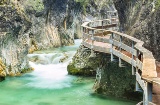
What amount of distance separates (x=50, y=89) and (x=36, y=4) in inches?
832

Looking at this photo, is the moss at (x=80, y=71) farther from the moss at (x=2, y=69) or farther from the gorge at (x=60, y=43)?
the moss at (x=2, y=69)

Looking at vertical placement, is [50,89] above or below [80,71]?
below

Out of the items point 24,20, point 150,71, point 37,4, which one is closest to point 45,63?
point 24,20

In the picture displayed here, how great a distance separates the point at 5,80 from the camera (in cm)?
2653

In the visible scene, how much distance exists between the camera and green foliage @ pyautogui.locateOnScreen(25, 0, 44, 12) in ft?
133

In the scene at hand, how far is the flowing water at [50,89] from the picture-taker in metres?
19.4

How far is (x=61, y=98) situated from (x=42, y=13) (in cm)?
2588

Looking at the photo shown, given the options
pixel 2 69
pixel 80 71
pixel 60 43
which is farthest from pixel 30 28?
pixel 60 43

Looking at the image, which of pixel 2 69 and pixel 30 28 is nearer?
pixel 2 69

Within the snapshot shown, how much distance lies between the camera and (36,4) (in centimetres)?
4194

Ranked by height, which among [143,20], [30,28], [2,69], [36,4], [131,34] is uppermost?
[36,4]

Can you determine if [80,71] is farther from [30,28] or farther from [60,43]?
[60,43]

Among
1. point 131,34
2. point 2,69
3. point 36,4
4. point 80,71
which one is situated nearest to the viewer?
point 131,34

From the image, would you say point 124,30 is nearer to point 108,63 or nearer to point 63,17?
point 108,63
